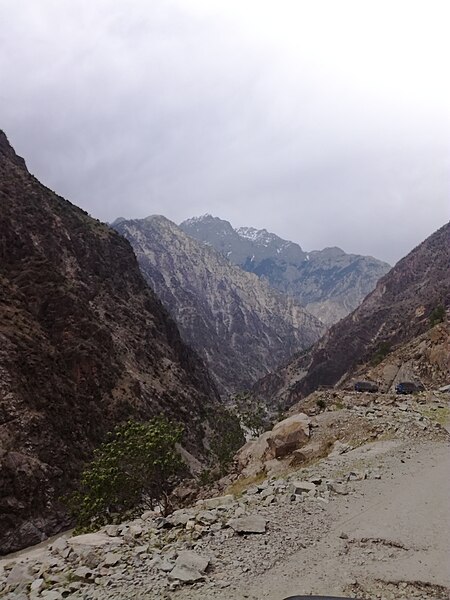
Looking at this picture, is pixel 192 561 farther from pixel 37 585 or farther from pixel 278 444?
pixel 278 444

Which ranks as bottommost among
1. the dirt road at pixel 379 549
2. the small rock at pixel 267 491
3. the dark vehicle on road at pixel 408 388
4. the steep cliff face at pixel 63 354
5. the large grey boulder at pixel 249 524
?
the dark vehicle on road at pixel 408 388

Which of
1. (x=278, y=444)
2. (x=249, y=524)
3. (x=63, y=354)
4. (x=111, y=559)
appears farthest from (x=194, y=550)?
(x=63, y=354)

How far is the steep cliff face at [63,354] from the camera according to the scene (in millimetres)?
50062

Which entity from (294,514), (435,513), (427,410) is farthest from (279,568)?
(427,410)

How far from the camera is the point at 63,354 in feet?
228

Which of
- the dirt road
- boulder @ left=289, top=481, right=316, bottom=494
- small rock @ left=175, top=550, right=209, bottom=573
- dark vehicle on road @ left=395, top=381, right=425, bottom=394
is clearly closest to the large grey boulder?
the dirt road

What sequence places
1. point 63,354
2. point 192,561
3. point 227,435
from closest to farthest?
point 192,561 < point 63,354 < point 227,435

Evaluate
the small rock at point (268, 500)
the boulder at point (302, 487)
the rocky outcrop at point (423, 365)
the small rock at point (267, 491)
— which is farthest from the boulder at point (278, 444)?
the rocky outcrop at point (423, 365)

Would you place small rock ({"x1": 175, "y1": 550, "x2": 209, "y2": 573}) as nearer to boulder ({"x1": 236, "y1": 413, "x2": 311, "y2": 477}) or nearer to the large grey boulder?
the large grey boulder

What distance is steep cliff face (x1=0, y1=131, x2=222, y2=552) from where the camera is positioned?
5006 centimetres

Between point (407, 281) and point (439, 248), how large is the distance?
1837 cm

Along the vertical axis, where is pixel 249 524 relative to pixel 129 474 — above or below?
below

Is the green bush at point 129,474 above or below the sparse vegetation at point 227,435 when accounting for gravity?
above

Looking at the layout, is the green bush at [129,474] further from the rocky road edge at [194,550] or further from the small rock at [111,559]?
the small rock at [111,559]
